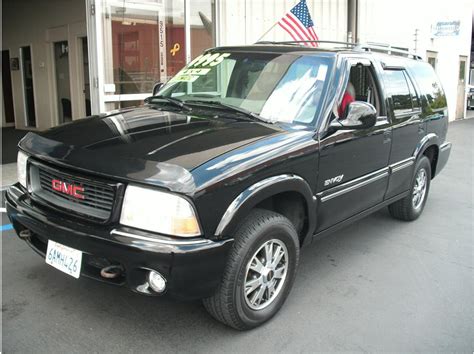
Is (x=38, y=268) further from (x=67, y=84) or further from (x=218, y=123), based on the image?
(x=67, y=84)

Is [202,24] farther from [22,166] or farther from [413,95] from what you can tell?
[22,166]

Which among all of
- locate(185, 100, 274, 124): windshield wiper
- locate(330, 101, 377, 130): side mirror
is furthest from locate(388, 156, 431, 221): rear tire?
locate(185, 100, 274, 124): windshield wiper

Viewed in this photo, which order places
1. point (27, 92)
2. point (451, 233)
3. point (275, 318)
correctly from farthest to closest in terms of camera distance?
point (27, 92), point (451, 233), point (275, 318)

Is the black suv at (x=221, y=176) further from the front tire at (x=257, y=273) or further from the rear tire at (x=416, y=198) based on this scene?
the rear tire at (x=416, y=198)

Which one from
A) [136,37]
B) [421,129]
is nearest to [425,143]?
[421,129]

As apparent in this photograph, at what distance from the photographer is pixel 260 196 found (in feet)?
9.80

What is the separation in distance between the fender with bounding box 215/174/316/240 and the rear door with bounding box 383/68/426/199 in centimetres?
157

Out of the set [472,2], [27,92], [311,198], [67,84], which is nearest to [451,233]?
[311,198]

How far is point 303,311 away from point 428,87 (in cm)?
333

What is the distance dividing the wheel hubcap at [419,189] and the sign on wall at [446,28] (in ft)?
38.4

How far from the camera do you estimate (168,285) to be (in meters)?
2.65

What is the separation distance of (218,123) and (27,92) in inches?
454

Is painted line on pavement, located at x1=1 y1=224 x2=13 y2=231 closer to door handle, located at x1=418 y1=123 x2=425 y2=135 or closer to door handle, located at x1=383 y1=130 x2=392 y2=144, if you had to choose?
door handle, located at x1=383 y1=130 x2=392 y2=144

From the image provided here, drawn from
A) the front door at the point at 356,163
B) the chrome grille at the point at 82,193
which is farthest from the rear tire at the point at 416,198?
the chrome grille at the point at 82,193
